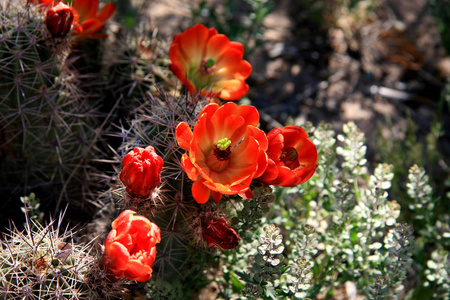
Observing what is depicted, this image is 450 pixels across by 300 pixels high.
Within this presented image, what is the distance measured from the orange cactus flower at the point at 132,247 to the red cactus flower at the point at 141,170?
0.12 m

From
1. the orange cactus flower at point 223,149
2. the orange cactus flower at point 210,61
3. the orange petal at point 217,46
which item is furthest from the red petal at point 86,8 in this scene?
the orange cactus flower at point 223,149

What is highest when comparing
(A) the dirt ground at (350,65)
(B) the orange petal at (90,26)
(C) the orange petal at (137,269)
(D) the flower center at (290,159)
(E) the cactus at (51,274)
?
(B) the orange petal at (90,26)

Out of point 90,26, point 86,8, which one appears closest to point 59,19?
point 90,26

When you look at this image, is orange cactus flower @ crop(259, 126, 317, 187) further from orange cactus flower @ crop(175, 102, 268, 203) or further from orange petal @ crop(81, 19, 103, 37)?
orange petal @ crop(81, 19, 103, 37)

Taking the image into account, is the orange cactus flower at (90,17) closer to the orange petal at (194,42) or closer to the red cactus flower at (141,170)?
the orange petal at (194,42)

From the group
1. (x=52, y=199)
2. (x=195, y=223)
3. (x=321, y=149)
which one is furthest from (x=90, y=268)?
(x=321, y=149)

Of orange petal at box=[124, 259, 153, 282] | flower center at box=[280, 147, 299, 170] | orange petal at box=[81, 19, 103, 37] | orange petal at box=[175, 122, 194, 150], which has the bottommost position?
orange petal at box=[124, 259, 153, 282]

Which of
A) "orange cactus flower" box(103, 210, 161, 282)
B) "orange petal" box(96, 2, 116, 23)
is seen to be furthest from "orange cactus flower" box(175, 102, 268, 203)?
"orange petal" box(96, 2, 116, 23)

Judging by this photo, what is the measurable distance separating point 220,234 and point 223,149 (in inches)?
13.4

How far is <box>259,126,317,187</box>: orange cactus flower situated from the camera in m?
1.78

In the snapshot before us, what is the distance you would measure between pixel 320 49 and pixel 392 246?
2.29 metres

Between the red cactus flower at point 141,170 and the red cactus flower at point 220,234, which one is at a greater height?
the red cactus flower at point 141,170

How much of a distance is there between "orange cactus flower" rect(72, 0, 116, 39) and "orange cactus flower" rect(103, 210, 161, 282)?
111 centimetres

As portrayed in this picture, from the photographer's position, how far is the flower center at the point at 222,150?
180 cm
